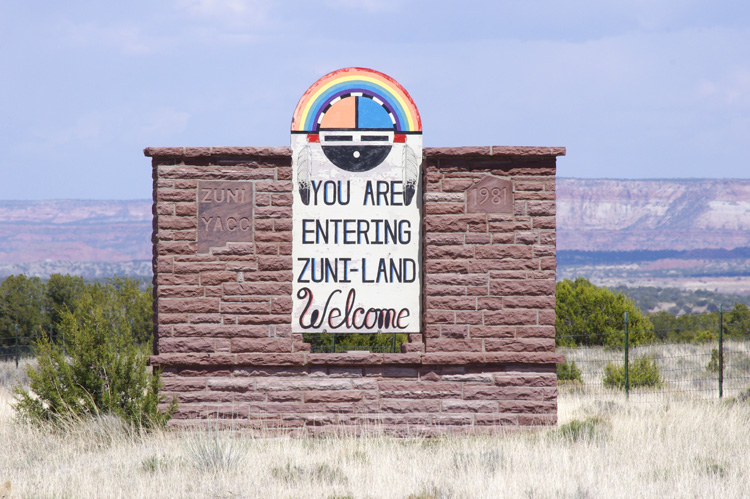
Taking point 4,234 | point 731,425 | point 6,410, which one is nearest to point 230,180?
point 6,410

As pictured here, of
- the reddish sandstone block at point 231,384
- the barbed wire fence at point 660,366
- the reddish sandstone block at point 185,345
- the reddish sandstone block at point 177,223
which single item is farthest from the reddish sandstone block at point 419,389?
the barbed wire fence at point 660,366

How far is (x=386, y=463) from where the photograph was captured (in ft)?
29.7

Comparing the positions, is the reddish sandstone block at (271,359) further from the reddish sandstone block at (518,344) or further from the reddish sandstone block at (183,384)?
the reddish sandstone block at (518,344)

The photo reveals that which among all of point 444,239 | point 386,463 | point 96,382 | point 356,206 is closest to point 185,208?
point 356,206

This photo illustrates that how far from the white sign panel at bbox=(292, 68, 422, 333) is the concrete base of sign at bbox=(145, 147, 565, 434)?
23 cm

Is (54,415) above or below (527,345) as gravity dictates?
below

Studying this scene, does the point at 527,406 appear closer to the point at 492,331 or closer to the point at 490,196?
the point at 492,331

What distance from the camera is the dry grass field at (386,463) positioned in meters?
8.17

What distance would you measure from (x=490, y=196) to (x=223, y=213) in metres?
3.49

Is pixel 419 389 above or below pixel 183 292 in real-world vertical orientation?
below

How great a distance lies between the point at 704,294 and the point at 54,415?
115 meters

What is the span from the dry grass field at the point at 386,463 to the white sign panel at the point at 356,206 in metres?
1.72

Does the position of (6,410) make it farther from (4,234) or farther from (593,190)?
(4,234)

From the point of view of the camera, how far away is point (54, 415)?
10.5 meters
